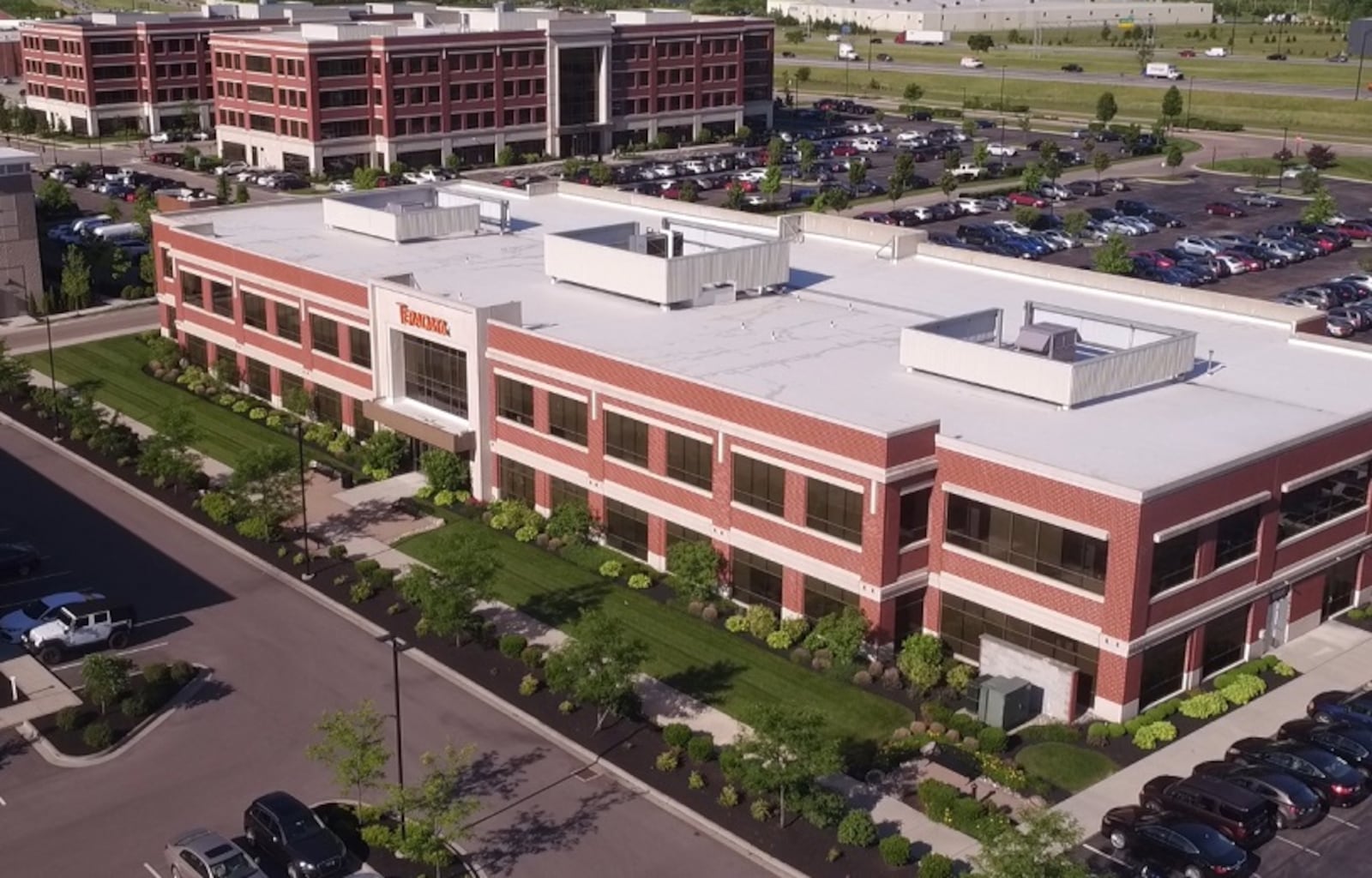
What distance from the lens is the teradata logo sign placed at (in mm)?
64938

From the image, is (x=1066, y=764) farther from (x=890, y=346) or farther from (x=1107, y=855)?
(x=890, y=346)

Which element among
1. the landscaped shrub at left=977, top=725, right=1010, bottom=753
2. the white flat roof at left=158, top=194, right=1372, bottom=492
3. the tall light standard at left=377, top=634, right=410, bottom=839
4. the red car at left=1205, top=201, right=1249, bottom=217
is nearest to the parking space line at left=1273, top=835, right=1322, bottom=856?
the landscaped shrub at left=977, top=725, right=1010, bottom=753

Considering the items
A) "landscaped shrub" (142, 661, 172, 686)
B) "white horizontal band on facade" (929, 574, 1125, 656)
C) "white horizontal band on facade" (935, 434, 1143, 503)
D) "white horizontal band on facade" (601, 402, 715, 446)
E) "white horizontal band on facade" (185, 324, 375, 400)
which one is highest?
"white horizontal band on facade" (935, 434, 1143, 503)

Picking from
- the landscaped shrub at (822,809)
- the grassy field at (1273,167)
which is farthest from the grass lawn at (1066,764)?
the grassy field at (1273,167)

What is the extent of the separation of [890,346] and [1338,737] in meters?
24.4

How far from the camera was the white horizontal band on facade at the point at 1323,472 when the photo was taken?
4969cm

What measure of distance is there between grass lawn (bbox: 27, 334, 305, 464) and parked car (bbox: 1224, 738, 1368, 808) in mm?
44107

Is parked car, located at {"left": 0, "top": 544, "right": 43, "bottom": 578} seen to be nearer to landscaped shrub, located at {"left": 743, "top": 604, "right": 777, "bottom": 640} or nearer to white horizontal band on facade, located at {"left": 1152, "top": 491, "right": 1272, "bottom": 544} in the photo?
landscaped shrub, located at {"left": 743, "top": 604, "right": 777, "bottom": 640}

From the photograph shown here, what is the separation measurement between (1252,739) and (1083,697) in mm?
5155

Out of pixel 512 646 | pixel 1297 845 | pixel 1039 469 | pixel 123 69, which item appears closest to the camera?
pixel 1297 845

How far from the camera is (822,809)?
39938 millimetres

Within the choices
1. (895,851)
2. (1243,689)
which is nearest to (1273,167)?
(1243,689)

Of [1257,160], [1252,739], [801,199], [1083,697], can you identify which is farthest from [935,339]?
[1257,160]

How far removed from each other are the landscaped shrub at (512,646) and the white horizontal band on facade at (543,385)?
12.0m
